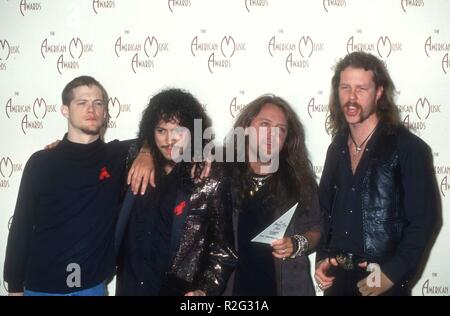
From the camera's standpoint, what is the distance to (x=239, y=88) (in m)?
3.38

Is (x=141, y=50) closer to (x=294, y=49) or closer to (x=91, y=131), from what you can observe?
(x=91, y=131)

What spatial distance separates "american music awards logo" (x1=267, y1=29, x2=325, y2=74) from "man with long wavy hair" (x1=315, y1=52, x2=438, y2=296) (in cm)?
68

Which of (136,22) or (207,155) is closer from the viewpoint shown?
(207,155)

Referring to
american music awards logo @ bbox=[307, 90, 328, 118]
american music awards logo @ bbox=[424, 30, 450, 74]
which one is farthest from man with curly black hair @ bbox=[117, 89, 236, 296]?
american music awards logo @ bbox=[424, 30, 450, 74]

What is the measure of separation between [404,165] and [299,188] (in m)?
0.64

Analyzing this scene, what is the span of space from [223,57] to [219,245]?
170cm

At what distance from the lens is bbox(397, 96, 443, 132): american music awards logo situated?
10.9 ft

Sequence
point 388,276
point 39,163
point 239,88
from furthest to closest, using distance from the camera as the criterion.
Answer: point 239,88 < point 39,163 < point 388,276

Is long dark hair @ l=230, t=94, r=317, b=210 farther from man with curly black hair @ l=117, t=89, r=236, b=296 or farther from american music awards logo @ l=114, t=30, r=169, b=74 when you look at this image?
american music awards logo @ l=114, t=30, r=169, b=74

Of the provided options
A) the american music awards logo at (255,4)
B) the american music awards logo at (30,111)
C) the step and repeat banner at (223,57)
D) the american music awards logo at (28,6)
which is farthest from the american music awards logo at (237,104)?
the american music awards logo at (28,6)

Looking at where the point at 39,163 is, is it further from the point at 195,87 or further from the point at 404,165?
the point at 404,165

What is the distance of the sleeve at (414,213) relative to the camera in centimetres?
228

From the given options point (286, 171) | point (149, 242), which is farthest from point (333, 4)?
point (149, 242)

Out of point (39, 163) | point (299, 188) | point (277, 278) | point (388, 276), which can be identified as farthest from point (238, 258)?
point (39, 163)
